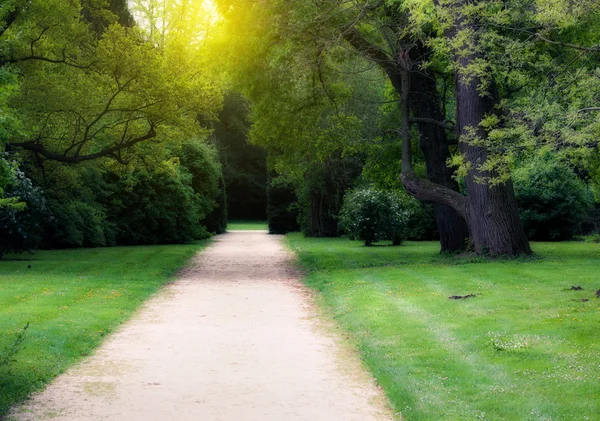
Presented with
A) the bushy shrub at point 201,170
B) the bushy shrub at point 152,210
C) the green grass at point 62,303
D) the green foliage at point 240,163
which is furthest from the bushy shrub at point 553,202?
the green foliage at point 240,163

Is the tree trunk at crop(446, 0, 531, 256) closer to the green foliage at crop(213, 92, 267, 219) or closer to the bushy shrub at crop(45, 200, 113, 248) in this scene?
the bushy shrub at crop(45, 200, 113, 248)

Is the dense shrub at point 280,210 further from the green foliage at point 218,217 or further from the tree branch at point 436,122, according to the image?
the tree branch at point 436,122

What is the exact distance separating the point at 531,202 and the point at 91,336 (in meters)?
23.5

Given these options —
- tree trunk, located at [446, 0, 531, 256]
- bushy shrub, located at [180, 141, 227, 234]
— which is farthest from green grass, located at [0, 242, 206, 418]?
bushy shrub, located at [180, 141, 227, 234]

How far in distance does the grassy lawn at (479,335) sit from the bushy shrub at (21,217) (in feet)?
29.0

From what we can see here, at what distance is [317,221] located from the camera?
3991cm

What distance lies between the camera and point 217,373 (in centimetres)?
817

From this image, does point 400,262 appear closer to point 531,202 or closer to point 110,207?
point 531,202

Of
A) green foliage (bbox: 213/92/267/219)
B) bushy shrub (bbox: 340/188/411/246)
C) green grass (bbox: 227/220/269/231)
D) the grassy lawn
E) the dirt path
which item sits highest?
green foliage (bbox: 213/92/267/219)

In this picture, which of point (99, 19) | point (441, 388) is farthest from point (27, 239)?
point (99, 19)

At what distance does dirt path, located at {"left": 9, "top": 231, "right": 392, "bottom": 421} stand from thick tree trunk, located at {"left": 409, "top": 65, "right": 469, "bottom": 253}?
10.1 meters

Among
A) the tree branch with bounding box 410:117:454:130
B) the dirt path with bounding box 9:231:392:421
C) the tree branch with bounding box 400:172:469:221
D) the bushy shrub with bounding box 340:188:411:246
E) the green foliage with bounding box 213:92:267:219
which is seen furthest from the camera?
the green foliage with bounding box 213:92:267:219

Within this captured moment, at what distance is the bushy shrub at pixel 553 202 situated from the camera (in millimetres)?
29391

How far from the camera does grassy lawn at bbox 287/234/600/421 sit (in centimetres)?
662
